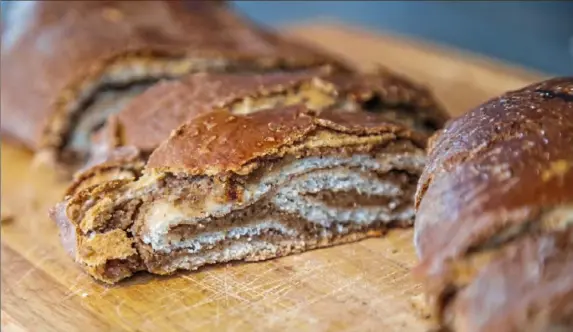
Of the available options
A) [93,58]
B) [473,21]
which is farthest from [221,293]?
[473,21]

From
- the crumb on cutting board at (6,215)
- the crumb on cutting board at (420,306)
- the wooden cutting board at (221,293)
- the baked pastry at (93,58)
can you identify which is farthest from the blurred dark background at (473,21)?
the crumb on cutting board at (420,306)

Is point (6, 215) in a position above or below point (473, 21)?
below

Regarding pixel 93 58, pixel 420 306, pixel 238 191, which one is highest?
pixel 93 58

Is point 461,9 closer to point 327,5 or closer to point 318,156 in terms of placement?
point 327,5

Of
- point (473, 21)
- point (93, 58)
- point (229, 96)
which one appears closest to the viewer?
point (229, 96)

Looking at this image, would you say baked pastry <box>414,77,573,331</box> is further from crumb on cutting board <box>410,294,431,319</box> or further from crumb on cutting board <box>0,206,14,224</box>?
crumb on cutting board <box>0,206,14,224</box>

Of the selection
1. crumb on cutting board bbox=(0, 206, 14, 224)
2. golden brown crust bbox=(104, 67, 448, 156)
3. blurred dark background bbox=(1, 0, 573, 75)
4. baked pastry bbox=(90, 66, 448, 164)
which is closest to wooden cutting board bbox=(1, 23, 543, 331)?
crumb on cutting board bbox=(0, 206, 14, 224)

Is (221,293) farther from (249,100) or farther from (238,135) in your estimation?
(249,100)
